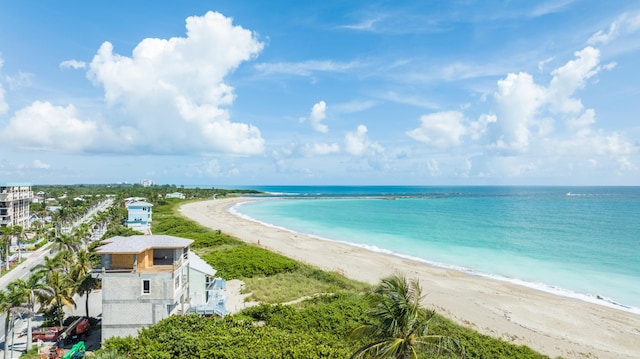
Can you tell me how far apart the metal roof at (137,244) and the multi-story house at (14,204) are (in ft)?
222

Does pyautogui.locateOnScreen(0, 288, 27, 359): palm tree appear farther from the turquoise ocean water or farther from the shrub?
the turquoise ocean water

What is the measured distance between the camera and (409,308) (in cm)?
1147

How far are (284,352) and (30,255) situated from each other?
51907 millimetres

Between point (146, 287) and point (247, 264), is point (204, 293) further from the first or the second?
point (247, 264)

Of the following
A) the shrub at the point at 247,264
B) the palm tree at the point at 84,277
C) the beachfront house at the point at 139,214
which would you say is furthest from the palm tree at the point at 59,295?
the beachfront house at the point at 139,214

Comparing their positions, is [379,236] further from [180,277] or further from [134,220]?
[180,277]

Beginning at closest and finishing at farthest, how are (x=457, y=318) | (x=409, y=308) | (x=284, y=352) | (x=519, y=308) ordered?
(x=409, y=308), (x=284, y=352), (x=457, y=318), (x=519, y=308)

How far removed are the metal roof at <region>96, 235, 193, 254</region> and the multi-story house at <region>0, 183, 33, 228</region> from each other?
222ft

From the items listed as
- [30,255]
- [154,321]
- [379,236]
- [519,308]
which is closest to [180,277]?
[154,321]

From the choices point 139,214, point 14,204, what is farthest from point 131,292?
point 14,204

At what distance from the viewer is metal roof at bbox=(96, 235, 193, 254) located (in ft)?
69.5

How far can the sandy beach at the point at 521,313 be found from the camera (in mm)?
24781

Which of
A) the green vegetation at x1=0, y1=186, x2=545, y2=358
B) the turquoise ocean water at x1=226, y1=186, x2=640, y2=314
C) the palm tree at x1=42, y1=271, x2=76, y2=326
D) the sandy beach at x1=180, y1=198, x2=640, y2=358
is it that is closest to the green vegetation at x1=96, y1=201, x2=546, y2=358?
the green vegetation at x1=0, y1=186, x2=545, y2=358

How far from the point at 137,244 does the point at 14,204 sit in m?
73.9
